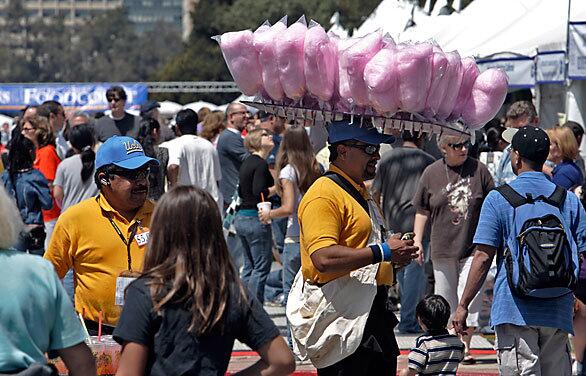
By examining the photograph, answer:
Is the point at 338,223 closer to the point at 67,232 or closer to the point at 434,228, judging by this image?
the point at 67,232

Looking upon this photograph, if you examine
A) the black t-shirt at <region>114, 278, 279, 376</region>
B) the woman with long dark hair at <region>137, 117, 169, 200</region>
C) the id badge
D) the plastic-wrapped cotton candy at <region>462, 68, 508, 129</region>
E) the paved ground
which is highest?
the plastic-wrapped cotton candy at <region>462, 68, 508, 129</region>

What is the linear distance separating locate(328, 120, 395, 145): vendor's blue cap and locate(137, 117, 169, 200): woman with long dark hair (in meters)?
3.77

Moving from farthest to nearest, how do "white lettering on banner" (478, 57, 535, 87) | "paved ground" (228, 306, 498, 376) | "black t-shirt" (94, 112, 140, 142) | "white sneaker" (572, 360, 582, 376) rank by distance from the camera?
"white lettering on banner" (478, 57, 535, 87), "black t-shirt" (94, 112, 140, 142), "paved ground" (228, 306, 498, 376), "white sneaker" (572, 360, 582, 376)

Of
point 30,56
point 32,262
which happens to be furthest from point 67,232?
point 30,56

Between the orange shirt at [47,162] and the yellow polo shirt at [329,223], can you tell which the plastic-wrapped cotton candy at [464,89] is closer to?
the yellow polo shirt at [329,223]

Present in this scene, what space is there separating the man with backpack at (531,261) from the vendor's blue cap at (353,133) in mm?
917

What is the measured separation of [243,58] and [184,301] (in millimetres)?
2177

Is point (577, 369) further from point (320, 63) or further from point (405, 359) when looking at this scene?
point (320, 63)

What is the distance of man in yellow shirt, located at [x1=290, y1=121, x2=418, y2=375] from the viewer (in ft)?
19.5

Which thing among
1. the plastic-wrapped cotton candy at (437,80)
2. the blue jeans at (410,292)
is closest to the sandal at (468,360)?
the blue jeans at (410,292)

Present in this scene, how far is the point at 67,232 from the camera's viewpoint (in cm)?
594

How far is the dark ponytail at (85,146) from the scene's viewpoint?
10648 millimetres

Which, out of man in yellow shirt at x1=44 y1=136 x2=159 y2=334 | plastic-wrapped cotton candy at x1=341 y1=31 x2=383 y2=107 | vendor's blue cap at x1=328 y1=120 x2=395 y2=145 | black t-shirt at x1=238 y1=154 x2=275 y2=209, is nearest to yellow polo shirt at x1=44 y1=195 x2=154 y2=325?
man in yellow shirt at x1=44 y1=136 x2=159 y2=334

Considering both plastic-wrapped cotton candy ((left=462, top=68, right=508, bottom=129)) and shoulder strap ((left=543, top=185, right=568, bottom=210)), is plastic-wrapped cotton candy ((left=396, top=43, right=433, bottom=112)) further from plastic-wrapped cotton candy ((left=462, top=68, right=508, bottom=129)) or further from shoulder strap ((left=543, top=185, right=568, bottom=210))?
shoulder strap ((left=543, top=185, right=568, bottom=210))
